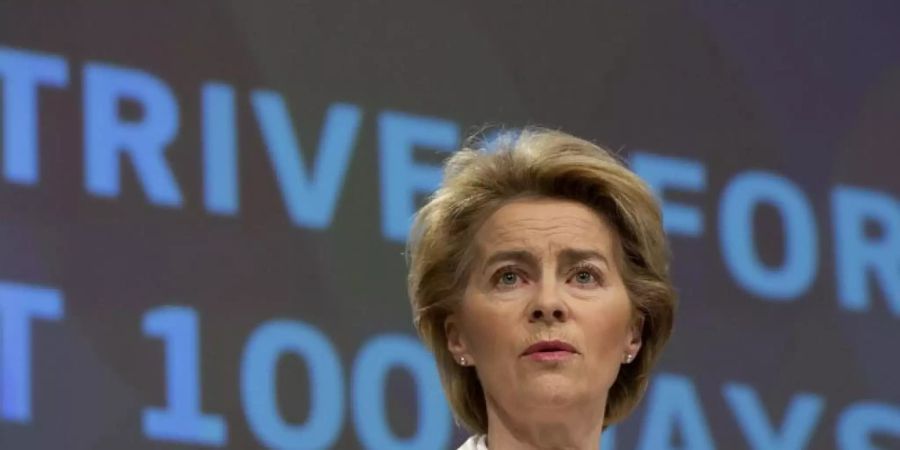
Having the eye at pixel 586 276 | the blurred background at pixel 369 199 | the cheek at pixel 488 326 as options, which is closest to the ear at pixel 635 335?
the eye at pixel 586 276

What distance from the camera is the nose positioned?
2725mm

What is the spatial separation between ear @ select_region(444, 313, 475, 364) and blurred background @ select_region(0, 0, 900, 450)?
3.68 feet

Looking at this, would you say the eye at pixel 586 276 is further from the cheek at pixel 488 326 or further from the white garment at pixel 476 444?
the white garment at pixel 476 444

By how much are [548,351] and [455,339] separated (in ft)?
0.63

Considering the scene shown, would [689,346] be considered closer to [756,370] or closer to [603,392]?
[756,370]

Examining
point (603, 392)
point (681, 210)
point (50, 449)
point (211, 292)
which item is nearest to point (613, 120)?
point (681, 210)

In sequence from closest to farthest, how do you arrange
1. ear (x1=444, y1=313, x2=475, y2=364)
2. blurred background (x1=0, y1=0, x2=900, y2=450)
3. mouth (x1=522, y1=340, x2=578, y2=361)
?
mouth (x1=522, y1=340, x2=578, y2=361)
ear (x1=444, y1=313, x2=475, y2=364)
blurred background (x1=0, y1=0, x2=900, y2=450)

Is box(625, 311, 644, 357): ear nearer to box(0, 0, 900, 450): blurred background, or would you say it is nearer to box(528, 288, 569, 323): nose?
box(528, 288, 569, 323): nose

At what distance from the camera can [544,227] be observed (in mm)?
2826

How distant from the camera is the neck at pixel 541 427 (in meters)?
2.76

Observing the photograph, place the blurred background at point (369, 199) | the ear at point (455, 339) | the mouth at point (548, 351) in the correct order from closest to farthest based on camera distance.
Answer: the mouth at point (548, 351), the ear at point (455, 339), the blurred background at point (369, 199)

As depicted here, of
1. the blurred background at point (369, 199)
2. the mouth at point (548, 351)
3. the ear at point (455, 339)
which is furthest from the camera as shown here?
the blurred background at point (369, 199)

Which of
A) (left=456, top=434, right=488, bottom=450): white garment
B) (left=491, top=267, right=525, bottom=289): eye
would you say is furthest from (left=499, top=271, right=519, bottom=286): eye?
(left=456, top=434, right=488, bottom=450): white garment

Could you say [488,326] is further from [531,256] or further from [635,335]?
[635,335]
